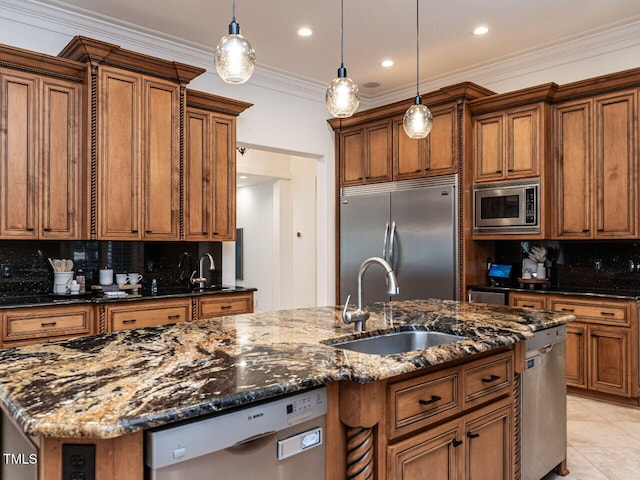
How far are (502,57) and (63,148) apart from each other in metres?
4.04

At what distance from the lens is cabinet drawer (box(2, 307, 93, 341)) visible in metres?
3.01

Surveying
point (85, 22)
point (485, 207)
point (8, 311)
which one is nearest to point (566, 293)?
point (485, 207)

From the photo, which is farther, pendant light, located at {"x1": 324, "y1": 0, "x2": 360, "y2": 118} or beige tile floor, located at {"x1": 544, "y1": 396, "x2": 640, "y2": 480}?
beige tile floor, located at {"x1": 544, "y1": 396, "x2": 640, "y2": 480}

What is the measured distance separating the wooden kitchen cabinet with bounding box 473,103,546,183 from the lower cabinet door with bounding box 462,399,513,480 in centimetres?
272

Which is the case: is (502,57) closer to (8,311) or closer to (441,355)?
(441,355)

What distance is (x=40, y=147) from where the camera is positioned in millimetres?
3439

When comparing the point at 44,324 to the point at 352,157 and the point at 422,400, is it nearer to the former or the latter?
the point at 422,400

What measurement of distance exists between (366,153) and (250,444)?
444 cm

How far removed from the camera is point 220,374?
1.42 m

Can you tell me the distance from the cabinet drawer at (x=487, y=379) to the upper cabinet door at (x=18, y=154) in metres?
3.08

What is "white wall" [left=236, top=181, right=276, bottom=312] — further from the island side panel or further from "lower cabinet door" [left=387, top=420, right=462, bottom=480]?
the island side panel

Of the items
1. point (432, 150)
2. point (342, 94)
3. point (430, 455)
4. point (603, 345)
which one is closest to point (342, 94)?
point (342, 94)

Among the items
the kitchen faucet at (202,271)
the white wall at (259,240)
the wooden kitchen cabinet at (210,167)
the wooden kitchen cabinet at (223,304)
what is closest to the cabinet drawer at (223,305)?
the wooden kitchen cabinet at (223,304)

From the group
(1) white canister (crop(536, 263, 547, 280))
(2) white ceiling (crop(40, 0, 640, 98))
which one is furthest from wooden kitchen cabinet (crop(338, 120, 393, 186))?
(1) white canister (crop(536, 263, 547, 280))
